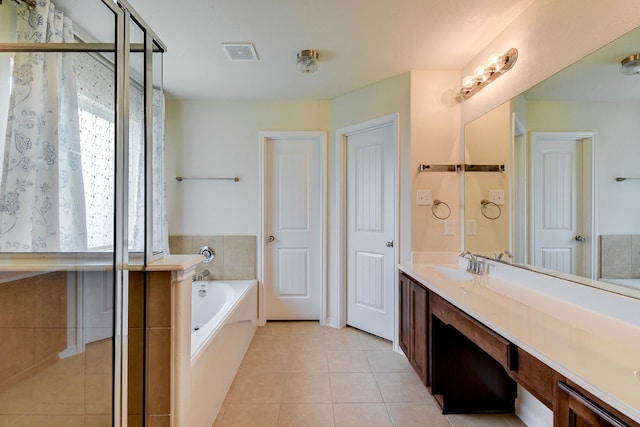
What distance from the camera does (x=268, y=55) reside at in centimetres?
213

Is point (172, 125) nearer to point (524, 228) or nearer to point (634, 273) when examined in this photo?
point (524, 228)

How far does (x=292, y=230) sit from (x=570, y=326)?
92.0 inches

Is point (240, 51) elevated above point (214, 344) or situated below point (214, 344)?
above

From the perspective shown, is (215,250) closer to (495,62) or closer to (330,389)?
(330,389)

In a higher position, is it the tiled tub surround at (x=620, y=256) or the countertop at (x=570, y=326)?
the tiled tub surround at (x=620, y=256)

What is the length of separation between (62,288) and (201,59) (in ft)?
6.04

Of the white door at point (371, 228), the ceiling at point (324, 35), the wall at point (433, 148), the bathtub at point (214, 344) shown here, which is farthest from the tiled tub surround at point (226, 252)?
the wall at point (433, 148)

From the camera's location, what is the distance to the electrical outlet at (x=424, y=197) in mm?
2316

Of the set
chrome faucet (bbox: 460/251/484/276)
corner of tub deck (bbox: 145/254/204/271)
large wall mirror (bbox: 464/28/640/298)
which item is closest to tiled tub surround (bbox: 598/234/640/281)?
large wall mirror (bbox: 464/28/640/298)

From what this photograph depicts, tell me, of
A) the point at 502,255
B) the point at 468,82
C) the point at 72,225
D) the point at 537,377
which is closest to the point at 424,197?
the point at 502,255

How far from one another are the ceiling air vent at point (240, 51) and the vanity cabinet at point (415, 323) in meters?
2.01

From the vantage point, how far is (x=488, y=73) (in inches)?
75.6

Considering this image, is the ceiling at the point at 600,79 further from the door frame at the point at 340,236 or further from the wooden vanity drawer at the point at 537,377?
the door frame at the point at 340,236

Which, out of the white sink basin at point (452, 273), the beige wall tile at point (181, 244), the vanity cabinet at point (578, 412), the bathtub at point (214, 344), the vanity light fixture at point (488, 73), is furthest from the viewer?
the beige wall tile at point (181, 244)
